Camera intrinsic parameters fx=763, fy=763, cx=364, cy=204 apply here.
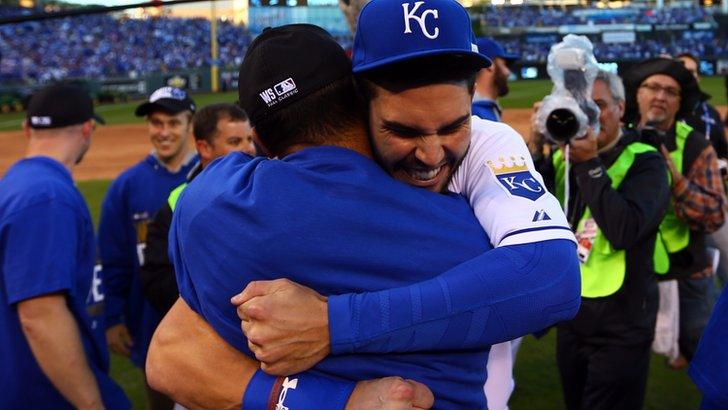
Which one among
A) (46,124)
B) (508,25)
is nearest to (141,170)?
(46,124)

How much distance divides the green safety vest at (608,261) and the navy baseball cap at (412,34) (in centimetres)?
207

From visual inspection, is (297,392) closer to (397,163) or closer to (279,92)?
(397,163)

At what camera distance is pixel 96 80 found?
36.1 metres

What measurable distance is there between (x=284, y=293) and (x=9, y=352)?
2069mm

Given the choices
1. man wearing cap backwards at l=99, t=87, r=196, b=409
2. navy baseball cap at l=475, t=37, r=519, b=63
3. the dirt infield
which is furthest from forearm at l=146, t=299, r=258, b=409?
the dirt infield

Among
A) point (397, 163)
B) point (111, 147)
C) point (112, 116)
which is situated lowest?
point (112, 116)

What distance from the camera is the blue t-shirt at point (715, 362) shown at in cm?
180

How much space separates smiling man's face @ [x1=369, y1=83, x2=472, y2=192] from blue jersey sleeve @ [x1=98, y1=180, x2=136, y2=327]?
11.2 feet

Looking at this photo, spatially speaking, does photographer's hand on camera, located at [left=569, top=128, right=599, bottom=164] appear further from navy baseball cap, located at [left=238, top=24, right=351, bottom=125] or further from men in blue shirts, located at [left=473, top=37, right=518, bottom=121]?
navy baseball cap, located at [left=238, top=24, right=351, bottom=125]

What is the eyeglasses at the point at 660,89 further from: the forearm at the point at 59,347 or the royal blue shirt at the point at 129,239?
the forearm at the point at 59,347

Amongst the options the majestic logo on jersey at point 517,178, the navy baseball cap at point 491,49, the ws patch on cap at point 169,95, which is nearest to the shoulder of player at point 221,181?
the majestic logo on jersey at point 517,178

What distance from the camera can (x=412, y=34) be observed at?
4.91 feet

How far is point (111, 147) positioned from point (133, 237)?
16.0 metres

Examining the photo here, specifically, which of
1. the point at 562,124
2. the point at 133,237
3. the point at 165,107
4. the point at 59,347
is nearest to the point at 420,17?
the point at 562,124
